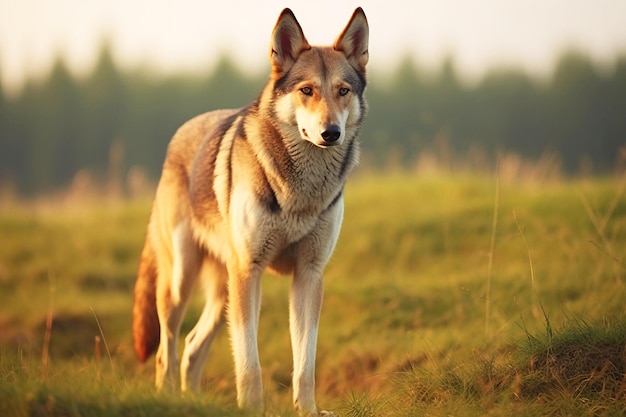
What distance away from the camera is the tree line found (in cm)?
2361

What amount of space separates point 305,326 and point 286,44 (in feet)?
5.65

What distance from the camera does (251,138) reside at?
5215mm

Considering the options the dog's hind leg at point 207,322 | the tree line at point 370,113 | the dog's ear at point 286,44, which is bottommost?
the tree line at point 370,113

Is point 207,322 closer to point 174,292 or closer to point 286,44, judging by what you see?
point 174,292

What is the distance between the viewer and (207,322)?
632cm

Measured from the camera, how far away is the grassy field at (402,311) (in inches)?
174

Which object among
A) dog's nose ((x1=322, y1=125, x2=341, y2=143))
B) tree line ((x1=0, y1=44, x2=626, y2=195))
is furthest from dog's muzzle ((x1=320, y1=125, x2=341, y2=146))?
→ tree line ((x1=0, y1=44, x2=626, y2=195))

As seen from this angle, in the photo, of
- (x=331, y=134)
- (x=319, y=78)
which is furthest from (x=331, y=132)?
(x=319, y=78)

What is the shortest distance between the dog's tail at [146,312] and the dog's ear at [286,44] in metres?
2.20

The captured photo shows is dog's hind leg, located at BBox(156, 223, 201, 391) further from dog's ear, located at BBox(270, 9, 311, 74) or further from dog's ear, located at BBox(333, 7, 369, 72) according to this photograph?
dog's ear, located at BBox(333, 7, 369, 72)

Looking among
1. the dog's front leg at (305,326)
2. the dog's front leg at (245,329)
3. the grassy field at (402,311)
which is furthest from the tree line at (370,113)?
the dog's front leg at (245,329)

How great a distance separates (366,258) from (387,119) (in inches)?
662

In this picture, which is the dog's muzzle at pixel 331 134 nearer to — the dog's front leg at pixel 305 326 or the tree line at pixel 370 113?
the dog's front leg at pixel 305 326

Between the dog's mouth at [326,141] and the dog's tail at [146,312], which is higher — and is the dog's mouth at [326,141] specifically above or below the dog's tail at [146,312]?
above
